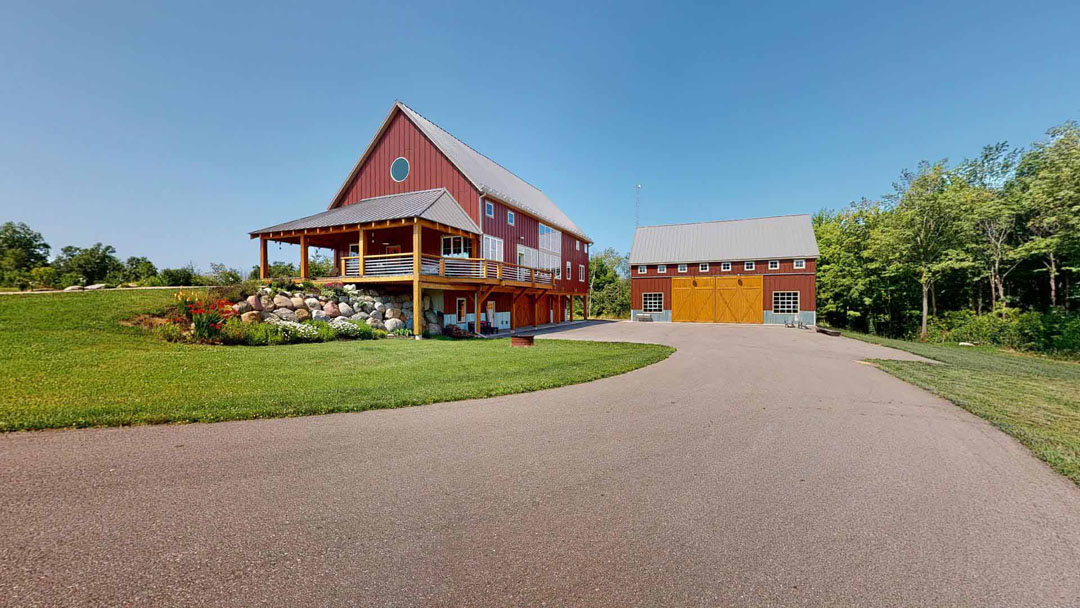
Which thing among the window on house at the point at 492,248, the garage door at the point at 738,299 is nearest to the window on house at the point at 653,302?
the garage door at the point at 738,299

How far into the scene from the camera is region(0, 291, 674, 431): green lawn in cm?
535

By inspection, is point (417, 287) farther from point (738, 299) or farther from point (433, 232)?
point (738, 299)

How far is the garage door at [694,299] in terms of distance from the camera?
32.3m

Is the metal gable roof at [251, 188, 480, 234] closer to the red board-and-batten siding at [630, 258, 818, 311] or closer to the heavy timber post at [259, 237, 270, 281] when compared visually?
the heavy timber post at [259, 237, 270, 281]

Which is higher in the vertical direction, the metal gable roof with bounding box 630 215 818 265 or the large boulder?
the metal gable roof with bounding box 630 215 818 265

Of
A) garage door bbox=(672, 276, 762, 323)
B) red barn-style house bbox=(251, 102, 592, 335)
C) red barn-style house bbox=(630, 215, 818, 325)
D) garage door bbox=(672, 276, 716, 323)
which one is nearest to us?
red barn-style house bbox=(251, 102, 592, 335)

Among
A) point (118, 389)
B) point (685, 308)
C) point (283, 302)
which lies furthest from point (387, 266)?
point (685, 308)

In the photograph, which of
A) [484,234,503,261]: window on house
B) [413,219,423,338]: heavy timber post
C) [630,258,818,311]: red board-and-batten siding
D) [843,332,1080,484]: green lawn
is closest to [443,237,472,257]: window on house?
[484,234,503,261]: window on house

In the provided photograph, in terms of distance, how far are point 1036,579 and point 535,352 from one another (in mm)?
10139

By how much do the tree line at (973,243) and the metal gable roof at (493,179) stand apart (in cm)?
2054

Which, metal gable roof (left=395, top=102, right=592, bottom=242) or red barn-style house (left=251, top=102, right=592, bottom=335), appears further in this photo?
metal gable roof (left=395, top=102, right=592, bottom=242)

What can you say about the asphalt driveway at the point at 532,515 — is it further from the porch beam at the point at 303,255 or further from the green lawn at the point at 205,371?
the porch beam at the point at 303,255

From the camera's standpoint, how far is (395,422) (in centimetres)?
529


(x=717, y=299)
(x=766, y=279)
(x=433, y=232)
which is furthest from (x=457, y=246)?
(x=766, y=279)
